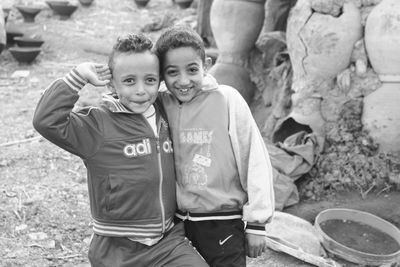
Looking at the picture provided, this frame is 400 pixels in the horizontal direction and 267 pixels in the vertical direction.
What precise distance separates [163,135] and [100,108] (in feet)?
1.01

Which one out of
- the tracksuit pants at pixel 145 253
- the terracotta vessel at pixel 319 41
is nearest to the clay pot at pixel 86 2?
the terracotta vessel at pixel 319 41

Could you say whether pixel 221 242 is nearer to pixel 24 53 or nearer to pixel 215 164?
pixel 215 164

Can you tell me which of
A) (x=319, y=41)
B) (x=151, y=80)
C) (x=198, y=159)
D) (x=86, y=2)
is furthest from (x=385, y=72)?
(x=86, y=2)

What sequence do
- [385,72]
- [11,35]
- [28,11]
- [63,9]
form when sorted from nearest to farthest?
[385,72] < [11,35] < [28,11] < [63,9]

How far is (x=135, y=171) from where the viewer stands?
2.12m

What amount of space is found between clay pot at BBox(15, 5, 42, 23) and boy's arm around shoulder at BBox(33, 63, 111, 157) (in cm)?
1040

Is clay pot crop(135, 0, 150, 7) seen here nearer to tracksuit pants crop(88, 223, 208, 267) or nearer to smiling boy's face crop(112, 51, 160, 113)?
smiling boy's face crop(112, 51, 160, 113)

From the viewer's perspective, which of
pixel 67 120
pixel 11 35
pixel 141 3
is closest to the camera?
pixel 67 120

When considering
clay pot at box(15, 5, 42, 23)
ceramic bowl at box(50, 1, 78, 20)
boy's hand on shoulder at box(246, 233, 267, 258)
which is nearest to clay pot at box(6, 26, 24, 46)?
clay pot at box(15, 5, 42, 23)

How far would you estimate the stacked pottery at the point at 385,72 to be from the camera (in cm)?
407

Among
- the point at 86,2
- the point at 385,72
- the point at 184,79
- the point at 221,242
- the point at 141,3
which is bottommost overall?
the point at 141,3

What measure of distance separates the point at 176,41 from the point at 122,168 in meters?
0.61

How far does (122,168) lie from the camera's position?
6.95 feet

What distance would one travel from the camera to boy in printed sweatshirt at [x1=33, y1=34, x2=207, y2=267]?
2.09 meters
